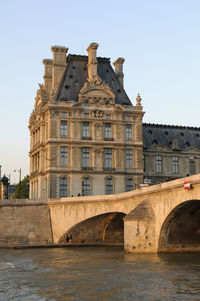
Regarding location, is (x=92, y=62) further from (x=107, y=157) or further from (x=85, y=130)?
(x=107, y=157)

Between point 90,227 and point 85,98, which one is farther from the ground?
point 85,98

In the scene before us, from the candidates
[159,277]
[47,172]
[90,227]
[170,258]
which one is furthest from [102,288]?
[47,172]

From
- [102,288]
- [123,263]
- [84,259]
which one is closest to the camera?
[102,288]

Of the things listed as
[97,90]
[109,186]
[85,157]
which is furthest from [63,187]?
[97,90]

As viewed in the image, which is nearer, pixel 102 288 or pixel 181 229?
pixel 102 288

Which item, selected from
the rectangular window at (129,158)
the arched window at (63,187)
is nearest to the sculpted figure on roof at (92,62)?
the rectangular window at (129,158)

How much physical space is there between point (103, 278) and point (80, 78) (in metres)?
56.5

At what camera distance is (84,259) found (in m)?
49.1

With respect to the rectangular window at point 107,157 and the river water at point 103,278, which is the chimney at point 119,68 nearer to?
the rectangular window at point 107,157

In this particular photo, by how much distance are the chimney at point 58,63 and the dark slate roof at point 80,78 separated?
1071mm

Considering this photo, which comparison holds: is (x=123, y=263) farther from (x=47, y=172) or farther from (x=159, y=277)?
(x=47, y=172)

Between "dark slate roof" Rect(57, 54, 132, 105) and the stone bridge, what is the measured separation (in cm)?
2074

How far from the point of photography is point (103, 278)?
35.5m

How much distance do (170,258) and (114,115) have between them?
4159cm
